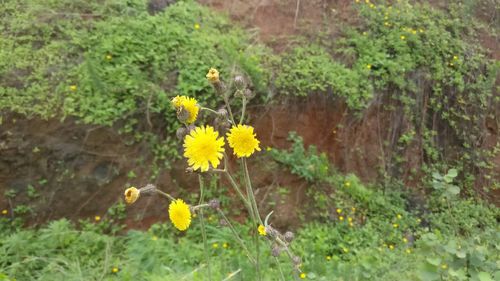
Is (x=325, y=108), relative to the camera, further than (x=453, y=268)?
Yes

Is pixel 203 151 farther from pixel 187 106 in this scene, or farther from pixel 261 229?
pixel 261 229

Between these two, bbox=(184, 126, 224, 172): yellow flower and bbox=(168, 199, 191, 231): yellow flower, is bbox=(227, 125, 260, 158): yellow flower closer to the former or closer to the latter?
bbox=(184, 126, 224, 172): yellow flower

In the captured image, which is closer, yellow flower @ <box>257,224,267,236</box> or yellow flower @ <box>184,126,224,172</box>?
yellow flower @ <box>184,126,224,172</box>

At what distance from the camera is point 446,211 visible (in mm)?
4602

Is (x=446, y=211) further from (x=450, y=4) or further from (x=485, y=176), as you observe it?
(x=450, y=4)

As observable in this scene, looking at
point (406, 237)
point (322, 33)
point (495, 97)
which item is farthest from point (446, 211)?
point (322, 33)

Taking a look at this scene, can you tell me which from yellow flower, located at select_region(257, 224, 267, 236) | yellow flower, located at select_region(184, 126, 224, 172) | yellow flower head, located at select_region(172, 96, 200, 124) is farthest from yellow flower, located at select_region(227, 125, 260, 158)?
yellow flower, located at select_region(257, 224, 267, 236)

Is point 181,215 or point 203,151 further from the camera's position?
point 181,215

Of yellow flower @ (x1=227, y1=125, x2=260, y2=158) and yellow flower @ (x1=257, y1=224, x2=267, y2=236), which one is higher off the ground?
yellow flower @ (x1=227, y1=125, x2=260, y2=158)

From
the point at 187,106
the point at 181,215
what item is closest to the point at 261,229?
the point at 181,215

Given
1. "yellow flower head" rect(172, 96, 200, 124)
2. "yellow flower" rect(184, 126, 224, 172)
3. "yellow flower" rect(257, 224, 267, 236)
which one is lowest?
"yellow flower" rect(257, 224, 267, 236)

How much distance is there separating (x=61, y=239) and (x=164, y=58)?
175cm

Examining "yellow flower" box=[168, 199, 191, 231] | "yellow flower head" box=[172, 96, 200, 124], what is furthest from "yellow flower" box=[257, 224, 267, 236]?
"yellow flower head" box=[172, 96, 200, 124]

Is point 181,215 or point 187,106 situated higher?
point 187,106
